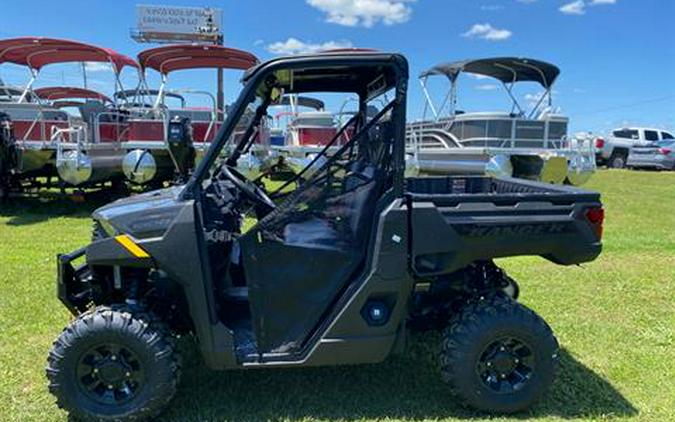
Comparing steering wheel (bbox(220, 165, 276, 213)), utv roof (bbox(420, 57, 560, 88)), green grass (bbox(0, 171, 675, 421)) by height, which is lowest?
green grass (bbox(0, 171, 675, 421))

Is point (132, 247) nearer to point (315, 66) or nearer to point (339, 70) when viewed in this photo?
point (315, 66)

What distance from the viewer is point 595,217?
3.21 meters

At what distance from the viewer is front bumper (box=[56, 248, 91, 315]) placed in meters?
3.24

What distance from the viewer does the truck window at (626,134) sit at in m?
24.2

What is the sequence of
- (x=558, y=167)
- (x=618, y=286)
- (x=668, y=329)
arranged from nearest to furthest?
(x=668, y=329) < (x=618, y=286) < (x=558, y=167)

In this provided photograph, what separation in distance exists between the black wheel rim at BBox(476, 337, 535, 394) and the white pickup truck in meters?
22.7

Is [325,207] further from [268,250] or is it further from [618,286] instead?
[618,286]

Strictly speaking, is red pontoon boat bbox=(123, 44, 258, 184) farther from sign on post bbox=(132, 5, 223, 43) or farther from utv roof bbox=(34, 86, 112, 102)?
sign on post bbox=(132, 5, 223, 43)

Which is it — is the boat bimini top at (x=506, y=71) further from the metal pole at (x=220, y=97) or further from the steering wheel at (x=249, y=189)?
the steering wheel at (x=249, y=189)

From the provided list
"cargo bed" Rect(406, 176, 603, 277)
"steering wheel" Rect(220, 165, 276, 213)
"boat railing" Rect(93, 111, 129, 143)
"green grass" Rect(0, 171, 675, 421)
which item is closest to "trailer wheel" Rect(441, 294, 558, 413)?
"green grass" Rect(0, 171, 675, 421)

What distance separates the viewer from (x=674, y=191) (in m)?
15.3

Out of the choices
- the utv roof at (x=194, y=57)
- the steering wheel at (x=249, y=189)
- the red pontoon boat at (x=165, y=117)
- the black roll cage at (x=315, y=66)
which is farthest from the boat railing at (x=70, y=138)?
the black roll cage at (x=315, y=66)

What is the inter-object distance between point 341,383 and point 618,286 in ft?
11.7

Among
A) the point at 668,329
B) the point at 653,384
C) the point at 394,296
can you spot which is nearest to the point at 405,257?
the point at 394,296
